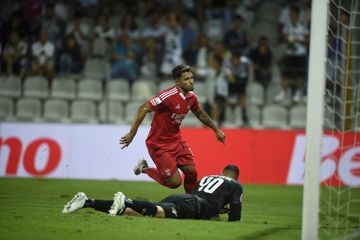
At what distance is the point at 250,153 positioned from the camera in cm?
1553

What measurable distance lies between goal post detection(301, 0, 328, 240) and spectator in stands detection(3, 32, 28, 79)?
11593mm

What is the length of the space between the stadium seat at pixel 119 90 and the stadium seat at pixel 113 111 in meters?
0.16

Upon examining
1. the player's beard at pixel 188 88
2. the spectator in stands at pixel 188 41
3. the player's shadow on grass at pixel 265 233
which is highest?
the spectator in stands at pixel 188 41

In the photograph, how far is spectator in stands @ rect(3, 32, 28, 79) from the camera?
17.2m

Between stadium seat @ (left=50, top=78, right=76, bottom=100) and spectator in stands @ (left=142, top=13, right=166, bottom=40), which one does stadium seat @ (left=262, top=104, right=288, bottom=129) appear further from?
stadium seat @ (left=50, top=78, right=76, bottom=100)

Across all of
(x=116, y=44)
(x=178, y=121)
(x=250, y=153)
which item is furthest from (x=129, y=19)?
(x=178, y=121)

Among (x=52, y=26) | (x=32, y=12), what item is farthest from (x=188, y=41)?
(x=32, y=12)

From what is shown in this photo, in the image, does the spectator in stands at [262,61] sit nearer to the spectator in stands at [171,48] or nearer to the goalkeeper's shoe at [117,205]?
the spectator in stands at [171,48]

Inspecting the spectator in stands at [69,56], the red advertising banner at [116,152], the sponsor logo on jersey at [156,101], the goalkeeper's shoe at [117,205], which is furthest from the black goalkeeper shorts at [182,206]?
the spectator in stands at [69,56]

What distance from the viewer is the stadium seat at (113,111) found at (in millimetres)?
16953

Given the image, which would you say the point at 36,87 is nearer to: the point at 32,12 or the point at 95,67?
the point at 95,67

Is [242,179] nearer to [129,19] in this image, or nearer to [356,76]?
[356,76]

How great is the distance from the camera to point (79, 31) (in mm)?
17781

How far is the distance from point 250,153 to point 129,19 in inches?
199
